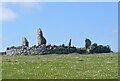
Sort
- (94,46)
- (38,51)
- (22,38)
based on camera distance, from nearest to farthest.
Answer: (38,51) → (94,46) → (22,38)

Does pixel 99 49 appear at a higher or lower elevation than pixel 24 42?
lower

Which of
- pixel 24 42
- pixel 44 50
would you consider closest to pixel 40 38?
pixel 24 42

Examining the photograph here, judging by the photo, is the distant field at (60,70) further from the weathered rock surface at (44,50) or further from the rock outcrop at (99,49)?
the rock outcrop at (99,49)

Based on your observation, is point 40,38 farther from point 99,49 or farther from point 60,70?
point 60,70

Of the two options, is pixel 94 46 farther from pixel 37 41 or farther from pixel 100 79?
pixel 100 79

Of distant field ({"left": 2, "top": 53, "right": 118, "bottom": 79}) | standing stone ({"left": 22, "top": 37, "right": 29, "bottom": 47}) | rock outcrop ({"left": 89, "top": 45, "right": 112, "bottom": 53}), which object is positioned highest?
standing stone ({"left": 22, "top": 37, "right": 29, "bottom": 47})

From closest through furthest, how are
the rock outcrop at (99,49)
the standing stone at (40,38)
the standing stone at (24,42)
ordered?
the rock outcrop at (99,49) < the standing stone at (40,38) < the standing stone at (24,42)

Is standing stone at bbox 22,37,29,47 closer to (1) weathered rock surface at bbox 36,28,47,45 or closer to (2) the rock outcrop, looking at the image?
(1) weathered rock surface at bbox 36,28,47,45

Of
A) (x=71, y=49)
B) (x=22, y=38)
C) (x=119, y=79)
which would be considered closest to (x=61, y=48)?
(x=71, y=49)

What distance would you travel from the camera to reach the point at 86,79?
21266mm

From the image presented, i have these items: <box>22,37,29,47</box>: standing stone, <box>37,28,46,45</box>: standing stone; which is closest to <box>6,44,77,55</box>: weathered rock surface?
<box>37,28,46,45</box>: standing stone

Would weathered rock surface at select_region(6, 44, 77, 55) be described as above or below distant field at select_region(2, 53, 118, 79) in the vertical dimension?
above

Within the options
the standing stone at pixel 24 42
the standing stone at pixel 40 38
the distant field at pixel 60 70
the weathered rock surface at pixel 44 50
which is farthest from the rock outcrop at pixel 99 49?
the distant field at pixel 60 70

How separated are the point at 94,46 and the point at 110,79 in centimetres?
4410
